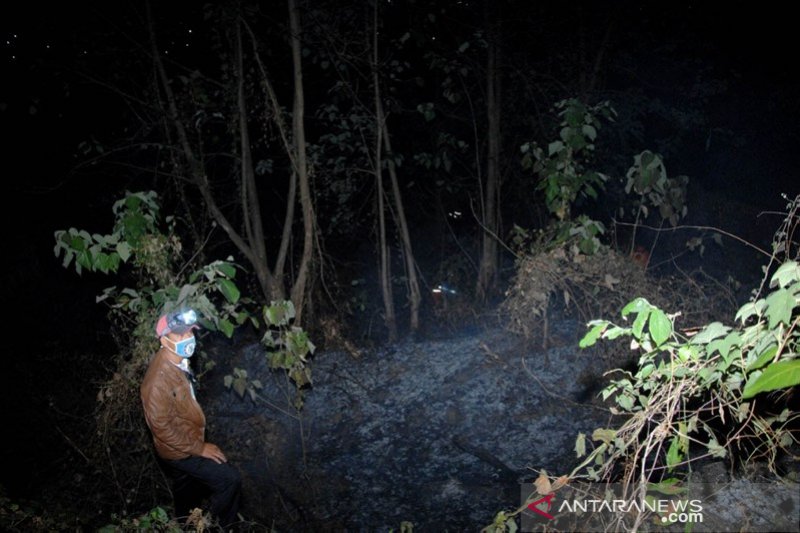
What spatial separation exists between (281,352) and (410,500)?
1.93 metres

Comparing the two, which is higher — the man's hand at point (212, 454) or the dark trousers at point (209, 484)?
the man's hand at point (212, 454)

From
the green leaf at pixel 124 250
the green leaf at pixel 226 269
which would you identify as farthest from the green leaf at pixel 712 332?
the green leaf at pixel 124 250

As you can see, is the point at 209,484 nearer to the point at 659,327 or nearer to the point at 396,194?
the point at 659,327

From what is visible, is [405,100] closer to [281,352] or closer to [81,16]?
[81,16]

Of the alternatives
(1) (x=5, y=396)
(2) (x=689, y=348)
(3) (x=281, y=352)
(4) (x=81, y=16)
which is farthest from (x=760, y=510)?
(1) (x=5, y=396)

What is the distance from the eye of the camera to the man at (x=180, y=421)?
391 cm

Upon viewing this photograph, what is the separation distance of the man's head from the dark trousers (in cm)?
79

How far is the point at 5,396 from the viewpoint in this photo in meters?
7.21

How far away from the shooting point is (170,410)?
392 centimetres

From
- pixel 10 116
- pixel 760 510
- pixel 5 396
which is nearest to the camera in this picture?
pixel 760 510

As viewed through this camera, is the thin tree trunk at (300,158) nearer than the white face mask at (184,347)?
No

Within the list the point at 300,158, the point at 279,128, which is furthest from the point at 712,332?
the point at 279,128

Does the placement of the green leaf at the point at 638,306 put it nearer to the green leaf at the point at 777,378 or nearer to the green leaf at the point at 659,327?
the green leaf at the point at 659,327

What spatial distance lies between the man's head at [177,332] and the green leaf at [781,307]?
11.7 ft
